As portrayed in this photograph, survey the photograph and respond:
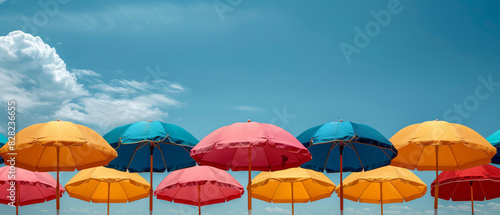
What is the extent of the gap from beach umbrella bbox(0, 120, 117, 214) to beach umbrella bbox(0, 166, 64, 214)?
5.69 ft

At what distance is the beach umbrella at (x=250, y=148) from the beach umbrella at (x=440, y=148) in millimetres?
2490

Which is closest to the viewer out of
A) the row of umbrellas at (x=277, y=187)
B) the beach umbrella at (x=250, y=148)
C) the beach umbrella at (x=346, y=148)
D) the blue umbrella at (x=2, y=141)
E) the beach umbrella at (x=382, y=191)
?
the beach umbrella at (x=250, y=148)

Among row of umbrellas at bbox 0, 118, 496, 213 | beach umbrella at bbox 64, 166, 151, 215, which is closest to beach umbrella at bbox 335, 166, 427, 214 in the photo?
row of umbrellas at bbox 0, 118, 496, 213

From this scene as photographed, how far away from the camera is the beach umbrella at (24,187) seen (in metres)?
12.2

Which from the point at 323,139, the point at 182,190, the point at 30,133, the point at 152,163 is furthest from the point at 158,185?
the point at 323,139

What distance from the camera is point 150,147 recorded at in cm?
1169

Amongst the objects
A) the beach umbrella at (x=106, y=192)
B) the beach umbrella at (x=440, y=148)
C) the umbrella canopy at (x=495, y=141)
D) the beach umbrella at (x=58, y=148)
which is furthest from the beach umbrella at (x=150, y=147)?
the umbrella canopy at (x=495, y=141)

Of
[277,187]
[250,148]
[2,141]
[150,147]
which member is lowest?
[277,187]

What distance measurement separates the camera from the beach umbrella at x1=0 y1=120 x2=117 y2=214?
9188 mm

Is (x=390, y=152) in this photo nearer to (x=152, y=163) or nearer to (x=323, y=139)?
(x=323, y=139)

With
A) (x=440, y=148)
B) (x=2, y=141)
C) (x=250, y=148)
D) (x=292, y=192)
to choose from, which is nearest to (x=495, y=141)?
(x=440, y=148)

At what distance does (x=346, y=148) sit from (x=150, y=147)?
512 cm

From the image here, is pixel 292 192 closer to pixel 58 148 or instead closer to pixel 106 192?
pixel 106 192

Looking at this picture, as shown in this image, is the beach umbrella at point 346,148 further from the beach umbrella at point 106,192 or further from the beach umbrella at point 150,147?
the beach umbrella at point 106,192
